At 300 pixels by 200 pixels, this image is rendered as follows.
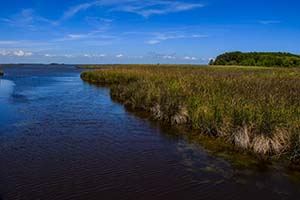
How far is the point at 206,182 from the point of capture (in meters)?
6.34

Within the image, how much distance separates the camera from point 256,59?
215 ft

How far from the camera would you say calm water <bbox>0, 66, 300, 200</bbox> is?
5.84 metres

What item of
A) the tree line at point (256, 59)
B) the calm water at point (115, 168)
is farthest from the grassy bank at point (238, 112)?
the tree line at point (256, 59)

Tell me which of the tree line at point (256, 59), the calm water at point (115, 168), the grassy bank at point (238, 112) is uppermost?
the tree line at point (256, 59)


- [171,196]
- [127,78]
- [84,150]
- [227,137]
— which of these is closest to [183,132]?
[227,137]

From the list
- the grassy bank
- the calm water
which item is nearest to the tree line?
the grassy bank

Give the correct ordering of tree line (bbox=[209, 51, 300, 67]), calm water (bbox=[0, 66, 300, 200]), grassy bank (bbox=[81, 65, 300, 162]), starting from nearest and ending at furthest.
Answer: calm water (bbox=[0, 66, 300, 200]) → grassy bank (bbox=[81, 65, 300, 162]) → tree line (bbox=[209, 51, 300, 67])

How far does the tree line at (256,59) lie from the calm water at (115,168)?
48.2m

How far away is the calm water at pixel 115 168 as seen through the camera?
19.1ft

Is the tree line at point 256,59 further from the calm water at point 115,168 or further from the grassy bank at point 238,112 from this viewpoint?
the calm water at point 115,168

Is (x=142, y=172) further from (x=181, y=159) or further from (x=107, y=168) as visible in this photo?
(x=181, y=159)

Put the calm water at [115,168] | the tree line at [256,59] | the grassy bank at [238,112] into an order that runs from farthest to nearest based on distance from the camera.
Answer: the tree line at [256,59]
the grassy bank at [238,112]
the calm water at [115,168]

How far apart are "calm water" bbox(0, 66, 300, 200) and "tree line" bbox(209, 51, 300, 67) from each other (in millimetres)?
48186

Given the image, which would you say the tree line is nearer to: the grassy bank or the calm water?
the grassy bank
